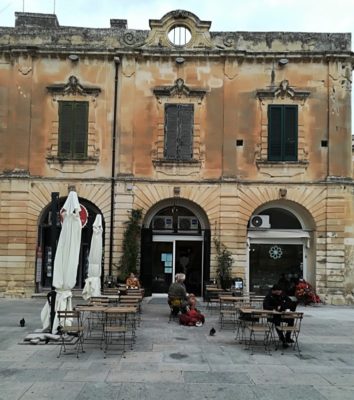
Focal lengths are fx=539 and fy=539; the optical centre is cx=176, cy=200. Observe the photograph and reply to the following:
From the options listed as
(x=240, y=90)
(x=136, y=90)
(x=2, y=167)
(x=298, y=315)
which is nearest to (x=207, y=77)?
(x=240, y=90)

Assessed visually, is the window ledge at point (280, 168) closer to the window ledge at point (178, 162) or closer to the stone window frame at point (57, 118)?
the window ledge at point (178, 162)

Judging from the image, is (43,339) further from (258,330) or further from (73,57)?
(73,57)

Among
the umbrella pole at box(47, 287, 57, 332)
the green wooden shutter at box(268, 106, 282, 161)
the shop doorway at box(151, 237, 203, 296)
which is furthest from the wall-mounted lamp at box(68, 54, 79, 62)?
the umbrella pole at box(47, 287, 57, 332)

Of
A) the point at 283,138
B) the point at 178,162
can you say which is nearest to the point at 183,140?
the point at 178,162

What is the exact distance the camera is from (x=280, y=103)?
2259 cm

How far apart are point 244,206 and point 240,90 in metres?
4.89

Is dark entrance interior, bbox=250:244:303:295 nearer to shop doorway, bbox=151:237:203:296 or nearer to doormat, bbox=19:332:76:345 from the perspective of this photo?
shop doorway, bbox=151:237:203:296

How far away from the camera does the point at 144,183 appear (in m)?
22.4

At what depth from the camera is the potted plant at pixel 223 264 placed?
21.4 m

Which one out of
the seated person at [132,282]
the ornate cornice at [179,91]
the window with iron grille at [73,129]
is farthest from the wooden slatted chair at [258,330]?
the window with iron grille at [73,129]

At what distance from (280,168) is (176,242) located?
17.6 ft

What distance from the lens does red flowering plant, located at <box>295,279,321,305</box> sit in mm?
21328

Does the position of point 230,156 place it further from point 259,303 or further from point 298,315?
point 298,315

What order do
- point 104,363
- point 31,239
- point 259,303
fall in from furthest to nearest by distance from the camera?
point 31,239
point 259,303
point 104,363
